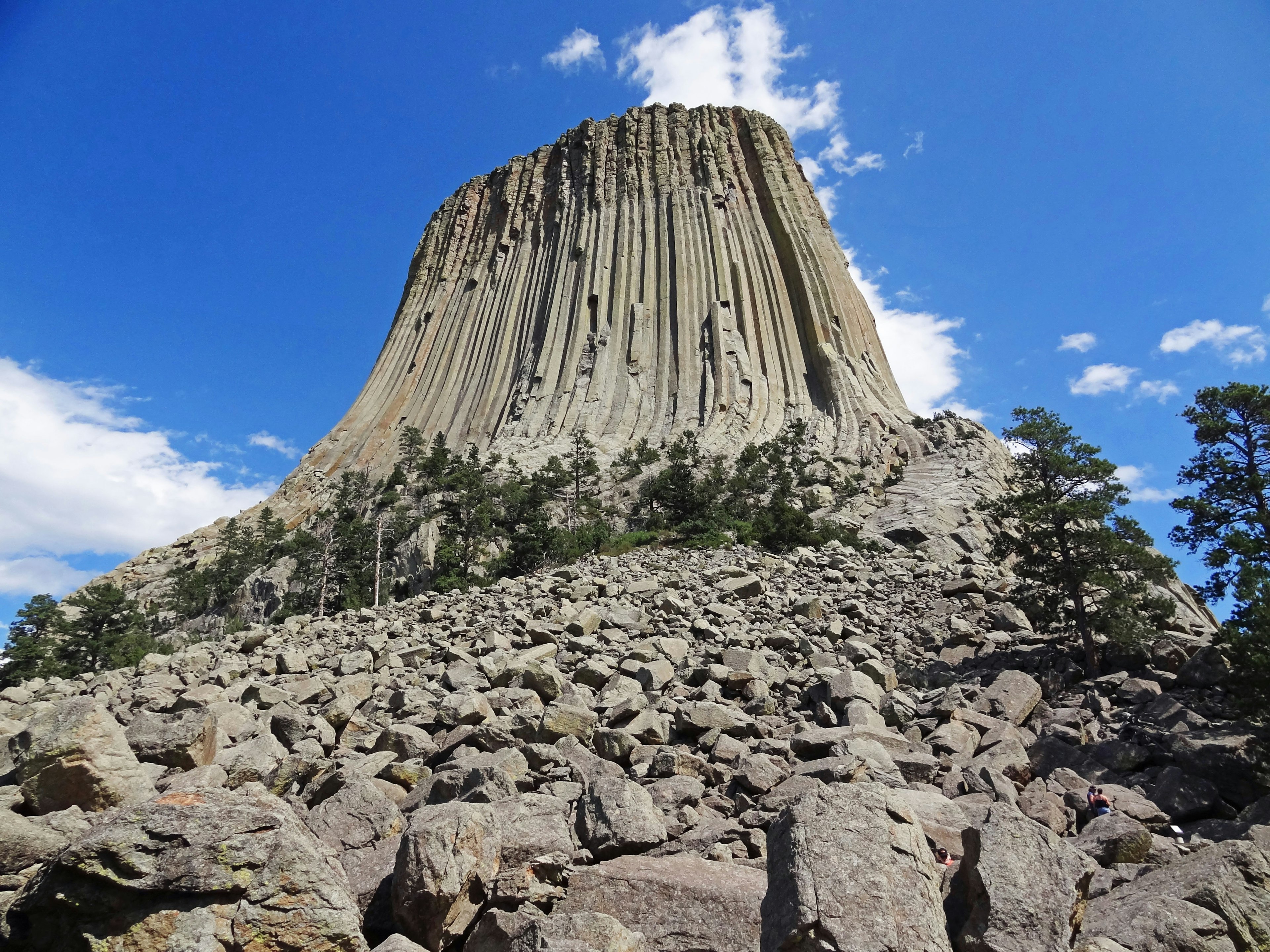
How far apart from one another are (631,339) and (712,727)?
44.9 meters

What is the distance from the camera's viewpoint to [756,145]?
5944 cm

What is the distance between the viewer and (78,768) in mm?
4770

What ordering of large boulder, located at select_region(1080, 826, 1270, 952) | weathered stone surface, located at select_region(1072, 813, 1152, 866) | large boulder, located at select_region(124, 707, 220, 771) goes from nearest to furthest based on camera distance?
large boulder, located at select_region(1080, 826, 1270, 952)
weathered stone surface, located at select_region(1072, 813, 1152, 866)
large boulder, located at select_region(124, 707, 220, 771)

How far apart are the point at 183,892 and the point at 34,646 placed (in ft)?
86.4

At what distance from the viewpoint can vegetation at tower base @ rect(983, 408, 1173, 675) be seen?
443 inches

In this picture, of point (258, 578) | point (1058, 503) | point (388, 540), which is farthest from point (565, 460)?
point (1058, 503)

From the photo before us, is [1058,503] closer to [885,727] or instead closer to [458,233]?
[885,727]

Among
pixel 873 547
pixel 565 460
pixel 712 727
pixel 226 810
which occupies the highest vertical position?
pixel 565 460

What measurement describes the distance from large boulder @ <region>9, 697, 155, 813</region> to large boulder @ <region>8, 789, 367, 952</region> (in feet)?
4.51

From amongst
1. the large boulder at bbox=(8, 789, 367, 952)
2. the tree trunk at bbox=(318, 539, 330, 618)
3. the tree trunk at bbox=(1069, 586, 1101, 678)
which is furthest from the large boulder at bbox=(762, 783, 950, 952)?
the tree trunk at bbox=(318, 539, 330, 618)

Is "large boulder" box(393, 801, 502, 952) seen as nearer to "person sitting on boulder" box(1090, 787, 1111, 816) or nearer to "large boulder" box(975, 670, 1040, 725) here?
"person sitting on boulder" box(1090, 787, 1111, 816)

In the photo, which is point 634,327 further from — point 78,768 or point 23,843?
point 23,843

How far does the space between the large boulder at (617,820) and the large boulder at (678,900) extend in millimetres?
242

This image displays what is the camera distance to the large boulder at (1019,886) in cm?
344
